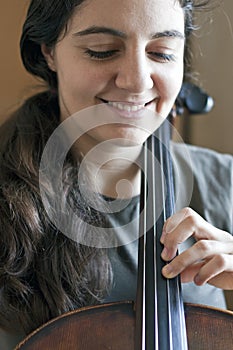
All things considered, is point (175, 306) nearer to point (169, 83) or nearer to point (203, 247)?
point (203, 247)

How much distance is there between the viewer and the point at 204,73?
153 cm

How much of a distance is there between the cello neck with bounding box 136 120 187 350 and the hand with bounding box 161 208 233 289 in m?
0.02

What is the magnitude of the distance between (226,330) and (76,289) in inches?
10.0

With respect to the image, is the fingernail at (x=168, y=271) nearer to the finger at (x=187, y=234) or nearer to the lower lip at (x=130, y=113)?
the finger at (x=187, y=234)

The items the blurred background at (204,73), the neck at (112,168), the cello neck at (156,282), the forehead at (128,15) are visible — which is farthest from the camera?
the blurred background at (204,73)

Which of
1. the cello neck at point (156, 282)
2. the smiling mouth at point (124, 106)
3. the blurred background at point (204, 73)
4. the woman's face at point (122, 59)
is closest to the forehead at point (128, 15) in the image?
the woman's face at point (122, 59)

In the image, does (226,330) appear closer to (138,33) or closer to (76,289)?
(76,289)

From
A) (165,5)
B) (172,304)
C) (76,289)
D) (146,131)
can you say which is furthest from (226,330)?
(165,5)

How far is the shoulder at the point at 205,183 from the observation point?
3.85ft

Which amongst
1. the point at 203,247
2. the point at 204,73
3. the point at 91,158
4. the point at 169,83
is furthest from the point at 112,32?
the point at 204,73

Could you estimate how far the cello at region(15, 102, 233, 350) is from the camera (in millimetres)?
750

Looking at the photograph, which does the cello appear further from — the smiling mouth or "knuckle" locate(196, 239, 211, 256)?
the smiling mouth

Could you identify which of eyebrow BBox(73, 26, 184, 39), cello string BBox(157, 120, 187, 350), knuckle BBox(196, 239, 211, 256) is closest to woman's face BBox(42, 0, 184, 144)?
eyebrow BBox(73, 26, 184, 39)

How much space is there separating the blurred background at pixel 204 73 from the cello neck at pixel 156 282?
1.40 feet
